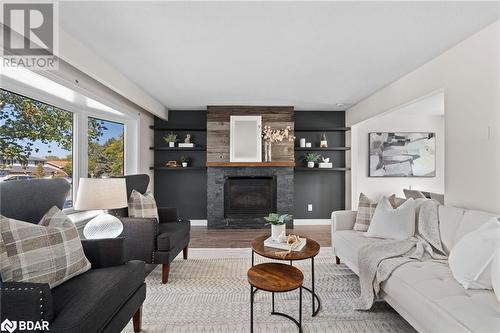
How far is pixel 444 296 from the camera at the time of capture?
1389 mm

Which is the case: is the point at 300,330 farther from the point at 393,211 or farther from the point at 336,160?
the point at 336,160

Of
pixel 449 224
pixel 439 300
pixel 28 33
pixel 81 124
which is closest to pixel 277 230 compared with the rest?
pixel 439 300

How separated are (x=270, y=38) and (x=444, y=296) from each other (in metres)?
2.26

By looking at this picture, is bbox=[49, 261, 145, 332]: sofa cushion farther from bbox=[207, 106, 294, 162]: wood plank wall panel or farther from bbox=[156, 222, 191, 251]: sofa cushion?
bbox=[207, 106, 294, 162]: wood plank wall panel

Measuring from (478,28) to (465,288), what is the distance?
82.1 inches

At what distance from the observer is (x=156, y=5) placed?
172 centimetres

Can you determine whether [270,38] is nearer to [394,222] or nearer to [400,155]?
[394,222]

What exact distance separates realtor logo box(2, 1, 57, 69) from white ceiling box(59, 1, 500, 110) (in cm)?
12

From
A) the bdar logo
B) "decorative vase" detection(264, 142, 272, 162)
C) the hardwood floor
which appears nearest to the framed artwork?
the hardwood floor

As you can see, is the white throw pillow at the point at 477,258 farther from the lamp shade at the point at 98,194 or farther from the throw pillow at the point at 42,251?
the lamp shade at the point at 98,194

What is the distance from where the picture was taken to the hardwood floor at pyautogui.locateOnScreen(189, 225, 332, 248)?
12.3ft

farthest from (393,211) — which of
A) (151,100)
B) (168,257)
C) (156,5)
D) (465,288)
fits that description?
(151,100)

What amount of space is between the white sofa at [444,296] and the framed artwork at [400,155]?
275cm

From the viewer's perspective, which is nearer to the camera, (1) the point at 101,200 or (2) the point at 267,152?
(1) the point at 101,200
